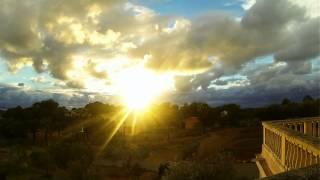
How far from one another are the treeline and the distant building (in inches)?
34.4

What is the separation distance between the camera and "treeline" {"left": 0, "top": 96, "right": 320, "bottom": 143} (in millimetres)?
77188

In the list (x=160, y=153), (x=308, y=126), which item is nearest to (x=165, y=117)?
(x=160, y=153)

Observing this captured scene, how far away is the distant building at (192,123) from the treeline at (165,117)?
0.87 m

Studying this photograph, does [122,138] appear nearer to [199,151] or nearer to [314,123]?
[199,151]

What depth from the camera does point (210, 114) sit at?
3551 inches

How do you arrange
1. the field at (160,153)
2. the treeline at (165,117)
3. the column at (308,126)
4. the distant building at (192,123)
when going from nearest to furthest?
the column at (308,126) → the field at (160,153) → the treeline at (165,117) → the distant building at (192,123)

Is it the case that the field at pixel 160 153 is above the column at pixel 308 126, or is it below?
below

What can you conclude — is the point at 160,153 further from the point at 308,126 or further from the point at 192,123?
the point at 308,126

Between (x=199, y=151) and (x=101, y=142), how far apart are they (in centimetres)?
2215

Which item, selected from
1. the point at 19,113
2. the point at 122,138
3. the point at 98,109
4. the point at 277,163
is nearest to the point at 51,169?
the point at 122,138

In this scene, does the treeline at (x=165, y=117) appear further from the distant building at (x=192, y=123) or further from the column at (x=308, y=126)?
the column at (x=308, y=126)

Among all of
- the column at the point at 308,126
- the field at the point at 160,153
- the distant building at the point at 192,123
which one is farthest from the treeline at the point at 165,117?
the column at the point at 308,126

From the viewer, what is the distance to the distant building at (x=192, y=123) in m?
89.7

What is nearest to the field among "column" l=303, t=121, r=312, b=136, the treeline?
the treeline
